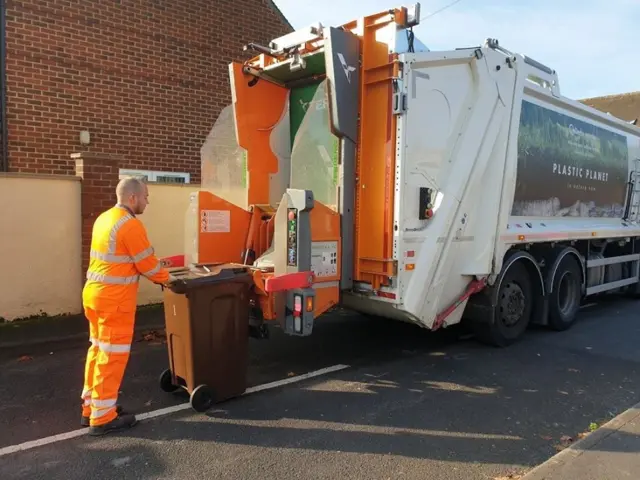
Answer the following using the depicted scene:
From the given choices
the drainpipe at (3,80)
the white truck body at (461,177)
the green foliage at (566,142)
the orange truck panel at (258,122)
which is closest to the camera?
the white truck body at (461,177)

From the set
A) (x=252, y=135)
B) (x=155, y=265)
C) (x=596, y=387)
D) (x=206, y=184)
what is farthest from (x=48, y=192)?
(x=596, y=387)

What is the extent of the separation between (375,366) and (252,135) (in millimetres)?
2652

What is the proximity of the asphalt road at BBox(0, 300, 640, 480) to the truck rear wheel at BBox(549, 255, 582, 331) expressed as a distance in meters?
0.54

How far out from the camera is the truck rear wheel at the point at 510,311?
18.7ft

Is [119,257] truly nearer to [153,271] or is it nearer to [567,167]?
[153,271]

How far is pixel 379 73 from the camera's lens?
4496mm

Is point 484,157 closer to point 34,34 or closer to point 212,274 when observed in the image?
point 212,274

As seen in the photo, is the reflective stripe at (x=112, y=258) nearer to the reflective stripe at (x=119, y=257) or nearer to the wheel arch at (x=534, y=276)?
the reflective stripe at (x=119, y=257)

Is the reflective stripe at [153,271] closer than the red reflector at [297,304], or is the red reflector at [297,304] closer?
the reflective stripe at [153,271]

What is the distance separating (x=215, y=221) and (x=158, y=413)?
6.01 feet

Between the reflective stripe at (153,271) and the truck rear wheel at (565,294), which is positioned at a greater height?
the reflective stripe at (153,271)

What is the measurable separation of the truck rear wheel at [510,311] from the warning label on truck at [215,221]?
2797 millimetres

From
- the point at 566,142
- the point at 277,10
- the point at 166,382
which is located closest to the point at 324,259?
the point at 166,382

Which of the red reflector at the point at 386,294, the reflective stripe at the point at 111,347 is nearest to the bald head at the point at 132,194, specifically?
the reflective stripe at the point at 111,347
